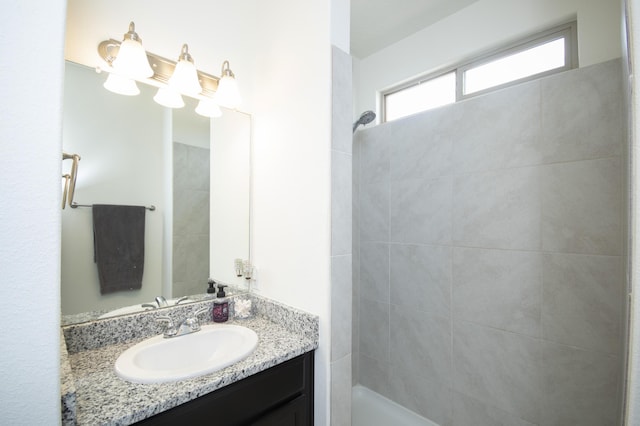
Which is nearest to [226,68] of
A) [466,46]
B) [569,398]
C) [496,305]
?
[466,46]

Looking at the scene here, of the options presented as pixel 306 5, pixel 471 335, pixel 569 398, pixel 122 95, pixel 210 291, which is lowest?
pixel 569 398

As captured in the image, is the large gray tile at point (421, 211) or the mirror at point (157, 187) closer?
the mirror at point (157, 187)

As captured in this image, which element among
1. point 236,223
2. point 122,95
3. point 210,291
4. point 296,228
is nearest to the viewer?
point 122,95

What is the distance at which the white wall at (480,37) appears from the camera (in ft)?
4.37

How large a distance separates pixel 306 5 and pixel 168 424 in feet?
5.58

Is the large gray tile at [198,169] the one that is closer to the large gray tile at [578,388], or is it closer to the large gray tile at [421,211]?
the large gray tile at [421,211]

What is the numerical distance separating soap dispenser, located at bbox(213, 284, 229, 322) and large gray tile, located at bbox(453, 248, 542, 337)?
1.41 meters

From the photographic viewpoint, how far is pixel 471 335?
1.61m

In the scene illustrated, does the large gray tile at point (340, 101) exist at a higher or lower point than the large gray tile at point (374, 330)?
higher

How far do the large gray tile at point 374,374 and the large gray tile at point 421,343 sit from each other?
12 centimetres

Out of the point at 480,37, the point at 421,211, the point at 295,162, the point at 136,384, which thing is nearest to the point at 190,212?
the point at 295,162

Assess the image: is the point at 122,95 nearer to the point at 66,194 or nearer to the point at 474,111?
the point at 66,194

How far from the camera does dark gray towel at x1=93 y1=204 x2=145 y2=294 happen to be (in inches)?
42.9

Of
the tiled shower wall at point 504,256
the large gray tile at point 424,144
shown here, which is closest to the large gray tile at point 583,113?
the tiled shower wall at point 504,256
